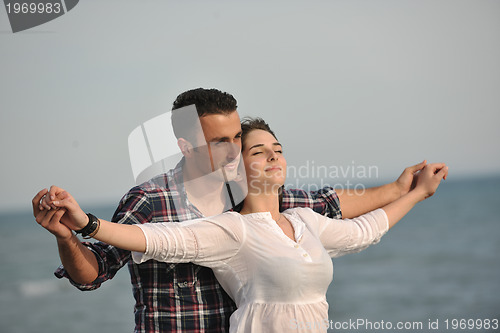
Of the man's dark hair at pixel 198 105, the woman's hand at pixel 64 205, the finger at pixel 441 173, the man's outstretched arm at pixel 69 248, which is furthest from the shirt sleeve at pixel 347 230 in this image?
the woman's hand at pixel 64 205

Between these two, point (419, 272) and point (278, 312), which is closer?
point (278, 312)

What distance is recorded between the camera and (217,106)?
289 cm

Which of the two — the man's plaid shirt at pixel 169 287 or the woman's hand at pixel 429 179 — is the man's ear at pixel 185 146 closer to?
the man's plaid shirt at pixel 169 287

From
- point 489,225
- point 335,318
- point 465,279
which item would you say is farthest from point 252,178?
point 489,225

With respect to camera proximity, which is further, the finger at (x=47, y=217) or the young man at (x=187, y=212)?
the young man at (x=187, y=212)

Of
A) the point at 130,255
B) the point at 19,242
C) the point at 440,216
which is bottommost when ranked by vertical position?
the point at 440,216

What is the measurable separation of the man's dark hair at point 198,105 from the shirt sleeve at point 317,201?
0.56 m

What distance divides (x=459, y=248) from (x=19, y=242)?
15.1 m

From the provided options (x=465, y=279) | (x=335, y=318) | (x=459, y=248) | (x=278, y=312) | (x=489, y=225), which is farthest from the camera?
(x=489, y=225)

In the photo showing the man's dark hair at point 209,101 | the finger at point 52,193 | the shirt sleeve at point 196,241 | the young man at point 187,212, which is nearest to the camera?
the finger at point 52,193

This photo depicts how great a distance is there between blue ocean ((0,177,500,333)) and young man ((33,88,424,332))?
29.4 ft

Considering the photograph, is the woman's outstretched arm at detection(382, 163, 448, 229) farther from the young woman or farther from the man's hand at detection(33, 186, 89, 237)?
the man's hand at detection(33, 186, 89, 237)

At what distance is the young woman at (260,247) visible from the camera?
8.23 ft

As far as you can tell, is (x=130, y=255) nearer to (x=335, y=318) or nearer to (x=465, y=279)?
(x=335, y=318)
